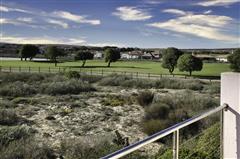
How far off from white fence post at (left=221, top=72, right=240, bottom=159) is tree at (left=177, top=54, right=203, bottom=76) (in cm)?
3889

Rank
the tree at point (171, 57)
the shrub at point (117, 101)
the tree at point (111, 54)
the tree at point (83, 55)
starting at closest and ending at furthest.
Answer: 1. the shrub at point (117, 101)
2. the tree at point (171, 57)
3. the tree at point (111, 54)
4. the tree at point (83, 55)

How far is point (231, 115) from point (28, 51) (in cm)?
6943

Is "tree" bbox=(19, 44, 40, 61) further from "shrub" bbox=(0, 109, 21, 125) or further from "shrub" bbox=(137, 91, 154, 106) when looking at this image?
"shrub" bbox=(0, 109, 21, 125)

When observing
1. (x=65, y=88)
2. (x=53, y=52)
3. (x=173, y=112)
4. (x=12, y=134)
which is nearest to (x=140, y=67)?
(x=53, y=52)

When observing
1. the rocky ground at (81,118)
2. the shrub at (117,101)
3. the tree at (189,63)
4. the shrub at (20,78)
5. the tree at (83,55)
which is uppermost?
the tree at (83,55)

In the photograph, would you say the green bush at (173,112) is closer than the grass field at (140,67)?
Yes

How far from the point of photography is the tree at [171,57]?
149ft

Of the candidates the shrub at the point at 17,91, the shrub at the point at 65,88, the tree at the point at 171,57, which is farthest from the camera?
the tree at the point at 171,57

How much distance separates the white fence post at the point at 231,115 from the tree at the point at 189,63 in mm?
38891

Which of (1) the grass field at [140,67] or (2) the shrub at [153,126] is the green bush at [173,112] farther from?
(1) the grass field at [140,67]

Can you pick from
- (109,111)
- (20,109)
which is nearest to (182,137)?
(109,111)

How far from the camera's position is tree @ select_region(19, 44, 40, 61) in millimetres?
68600

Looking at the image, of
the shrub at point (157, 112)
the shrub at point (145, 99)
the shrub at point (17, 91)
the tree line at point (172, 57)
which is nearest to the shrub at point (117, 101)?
the shrub at point (145, 99)

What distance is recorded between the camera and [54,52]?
6016 centimetres
